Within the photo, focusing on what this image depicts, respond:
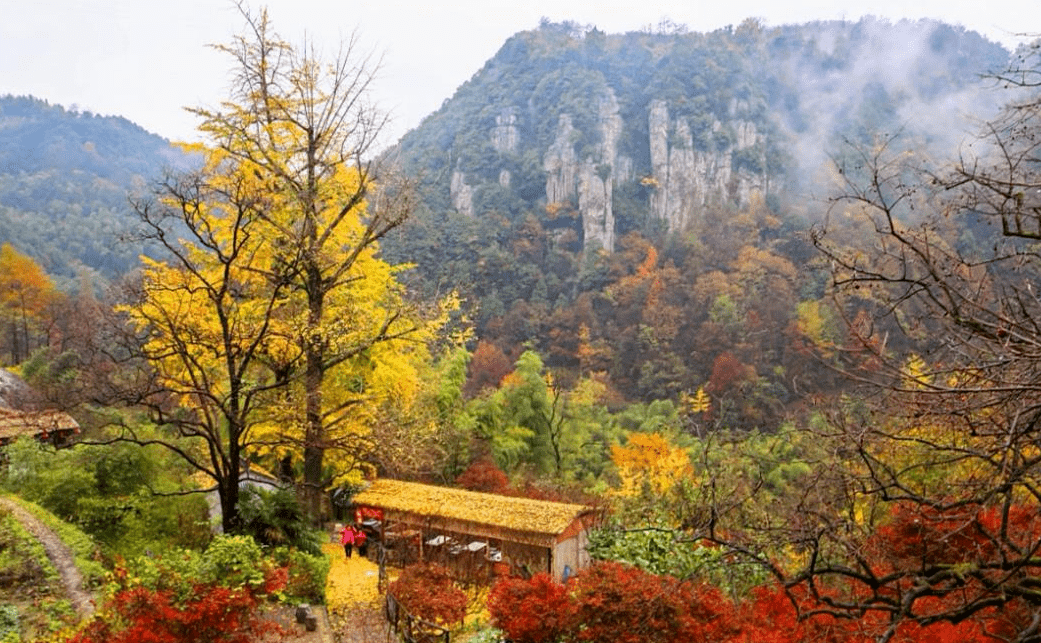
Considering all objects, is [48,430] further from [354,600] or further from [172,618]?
[172,618]

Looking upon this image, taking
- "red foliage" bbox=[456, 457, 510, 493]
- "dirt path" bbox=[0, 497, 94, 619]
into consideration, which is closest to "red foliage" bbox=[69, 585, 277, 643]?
"dirt path" bbox=[0, 497, 94, 619]

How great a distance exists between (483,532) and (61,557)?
7274 millimetres

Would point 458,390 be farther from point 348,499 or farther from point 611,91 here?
point 611,91

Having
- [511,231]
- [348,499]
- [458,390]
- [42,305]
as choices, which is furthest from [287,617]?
[511,231]

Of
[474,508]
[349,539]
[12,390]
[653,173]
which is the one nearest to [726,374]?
[474,508]

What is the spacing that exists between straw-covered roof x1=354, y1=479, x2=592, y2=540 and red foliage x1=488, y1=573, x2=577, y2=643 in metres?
4.69

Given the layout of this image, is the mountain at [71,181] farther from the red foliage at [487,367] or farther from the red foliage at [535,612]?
the red foliage at [535,612]

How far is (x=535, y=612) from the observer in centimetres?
786

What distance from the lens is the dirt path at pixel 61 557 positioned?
8367 millimetres

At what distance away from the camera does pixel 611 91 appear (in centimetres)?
9894

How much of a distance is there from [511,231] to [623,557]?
70.5 metres

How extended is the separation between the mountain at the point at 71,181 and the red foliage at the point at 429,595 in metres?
30.3

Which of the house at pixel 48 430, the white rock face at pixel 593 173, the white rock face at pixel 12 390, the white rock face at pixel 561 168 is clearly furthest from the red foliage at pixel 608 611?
the white rock face at pixel 561 168

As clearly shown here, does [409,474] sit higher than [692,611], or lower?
lower
